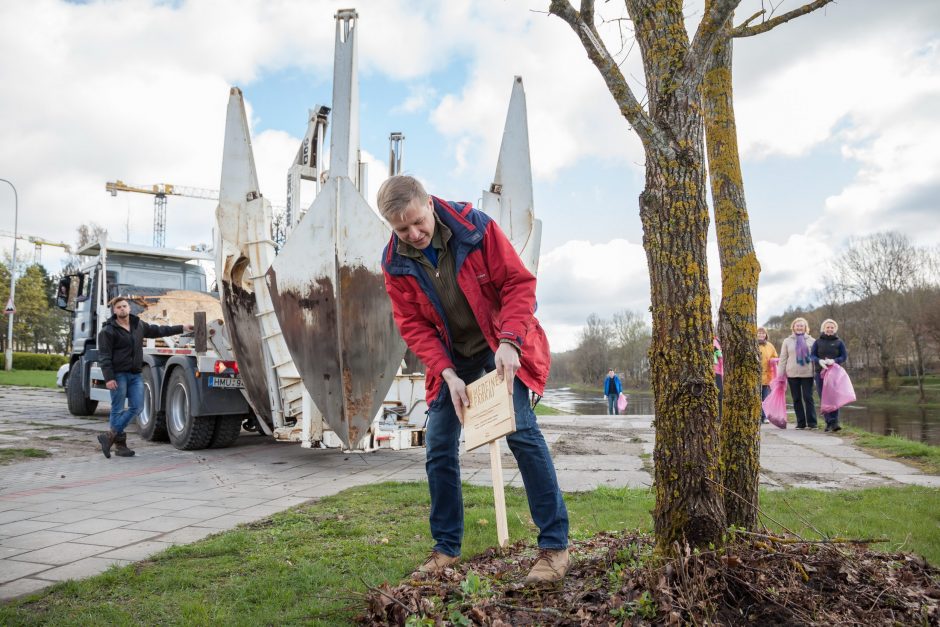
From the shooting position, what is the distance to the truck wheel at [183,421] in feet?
26.2

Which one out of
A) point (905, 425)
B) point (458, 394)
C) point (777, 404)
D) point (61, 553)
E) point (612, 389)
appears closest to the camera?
point (458, 394)

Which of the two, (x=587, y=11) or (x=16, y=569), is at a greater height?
(x=587, y=11)

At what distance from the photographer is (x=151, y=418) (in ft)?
29.3

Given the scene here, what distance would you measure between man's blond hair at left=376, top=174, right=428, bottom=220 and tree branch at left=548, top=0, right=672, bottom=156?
2.74 ft

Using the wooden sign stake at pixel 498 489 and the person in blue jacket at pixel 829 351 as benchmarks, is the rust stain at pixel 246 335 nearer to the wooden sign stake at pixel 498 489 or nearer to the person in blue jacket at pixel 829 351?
the wooden sign stake at pixel 498 489

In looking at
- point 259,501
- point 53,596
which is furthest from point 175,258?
point 53,596

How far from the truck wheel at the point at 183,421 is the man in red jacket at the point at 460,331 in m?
5.89

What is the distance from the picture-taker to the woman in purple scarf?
9.70 metres

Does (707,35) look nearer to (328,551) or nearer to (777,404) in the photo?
(328,551)

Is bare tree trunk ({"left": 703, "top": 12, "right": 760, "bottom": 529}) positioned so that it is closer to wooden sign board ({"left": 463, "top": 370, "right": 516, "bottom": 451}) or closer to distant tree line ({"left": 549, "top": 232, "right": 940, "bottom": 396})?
wooden sign board ({"left": 463, "top": 370, "right": 516, "bottom": 451})

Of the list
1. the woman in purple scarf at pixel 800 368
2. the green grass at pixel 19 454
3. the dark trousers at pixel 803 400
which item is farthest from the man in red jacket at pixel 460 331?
the dark trousers at pixel 803 400

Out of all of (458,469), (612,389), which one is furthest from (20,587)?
(612,389)

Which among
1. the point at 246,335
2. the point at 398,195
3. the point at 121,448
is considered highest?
the point at 398,195

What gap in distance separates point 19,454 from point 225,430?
2275mm
